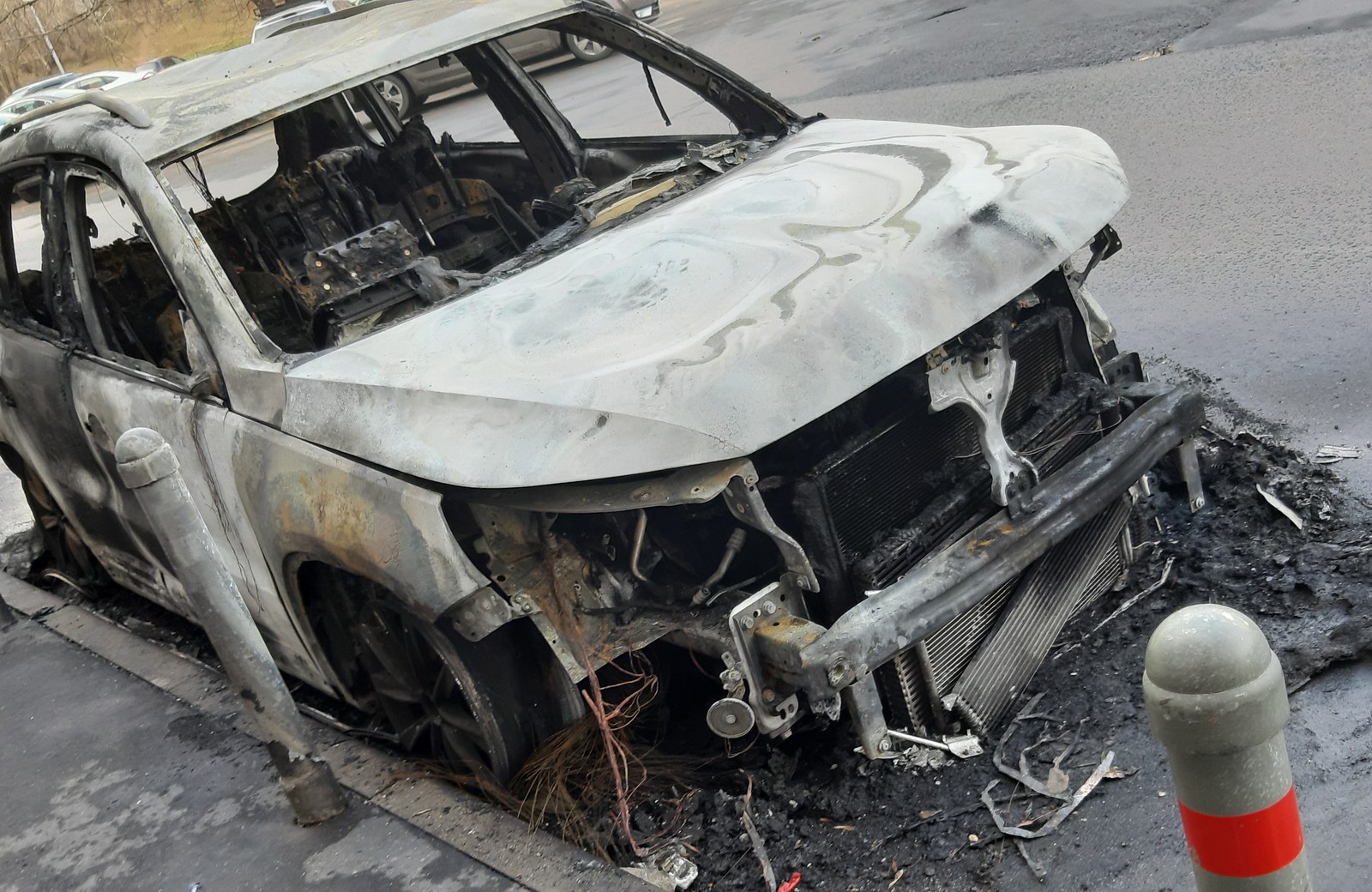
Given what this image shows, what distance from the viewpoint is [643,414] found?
268cm

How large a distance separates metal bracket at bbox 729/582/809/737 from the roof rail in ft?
7.40

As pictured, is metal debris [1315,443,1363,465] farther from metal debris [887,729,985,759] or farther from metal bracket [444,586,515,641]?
metal bracket [444,586,515,641]

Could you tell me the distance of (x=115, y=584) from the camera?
533cm

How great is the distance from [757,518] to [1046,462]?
104 centimetres

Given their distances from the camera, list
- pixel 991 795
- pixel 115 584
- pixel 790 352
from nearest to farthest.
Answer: pixel 790 352, pixel 991 795, pixel 115 584

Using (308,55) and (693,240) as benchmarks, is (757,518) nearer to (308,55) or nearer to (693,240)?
(693,240)

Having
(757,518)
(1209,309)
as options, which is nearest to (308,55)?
(757,518)

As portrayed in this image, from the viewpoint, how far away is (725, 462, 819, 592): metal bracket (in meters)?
2.76

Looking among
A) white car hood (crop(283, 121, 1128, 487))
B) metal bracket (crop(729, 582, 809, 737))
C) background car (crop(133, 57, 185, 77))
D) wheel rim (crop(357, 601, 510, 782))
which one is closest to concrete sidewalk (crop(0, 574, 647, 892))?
wheel rim (crop(357, 601, 510, 782))

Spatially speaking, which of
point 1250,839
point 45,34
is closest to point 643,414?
point 1250,839

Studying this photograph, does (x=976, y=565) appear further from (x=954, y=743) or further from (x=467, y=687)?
(x=467, y=687)

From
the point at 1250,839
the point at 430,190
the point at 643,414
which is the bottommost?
the point at 1250,839

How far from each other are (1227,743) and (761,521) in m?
1.28

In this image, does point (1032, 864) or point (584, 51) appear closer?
point (1032, 864)
